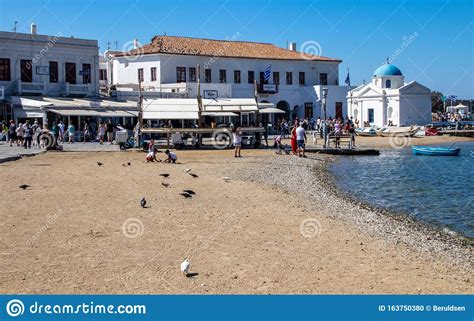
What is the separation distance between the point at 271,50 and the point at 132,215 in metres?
51.3

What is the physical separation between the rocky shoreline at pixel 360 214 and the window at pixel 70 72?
24.2 meters

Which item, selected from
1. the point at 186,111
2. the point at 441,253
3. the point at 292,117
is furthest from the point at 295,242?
the point at 292,117

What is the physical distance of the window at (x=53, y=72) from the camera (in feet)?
148

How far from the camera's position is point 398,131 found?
181 feet

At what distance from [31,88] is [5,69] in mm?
2117

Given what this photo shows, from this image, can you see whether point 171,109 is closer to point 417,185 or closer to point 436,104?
point 417,185

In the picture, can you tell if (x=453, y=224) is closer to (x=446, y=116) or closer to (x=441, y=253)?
(x=441, y=253)

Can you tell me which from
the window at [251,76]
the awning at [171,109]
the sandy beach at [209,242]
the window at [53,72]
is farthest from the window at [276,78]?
the sandy beach at [209,242]

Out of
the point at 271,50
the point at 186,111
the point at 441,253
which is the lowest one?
the point at 441,253

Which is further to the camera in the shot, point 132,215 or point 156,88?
point 156,88

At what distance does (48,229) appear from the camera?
11.8 meters

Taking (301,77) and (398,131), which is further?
(301,77)

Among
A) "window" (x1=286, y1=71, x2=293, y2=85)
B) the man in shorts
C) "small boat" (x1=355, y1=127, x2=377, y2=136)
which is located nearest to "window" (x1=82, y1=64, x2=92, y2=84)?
the man in shorts

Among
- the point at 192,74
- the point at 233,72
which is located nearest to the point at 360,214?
the point at 192,74
